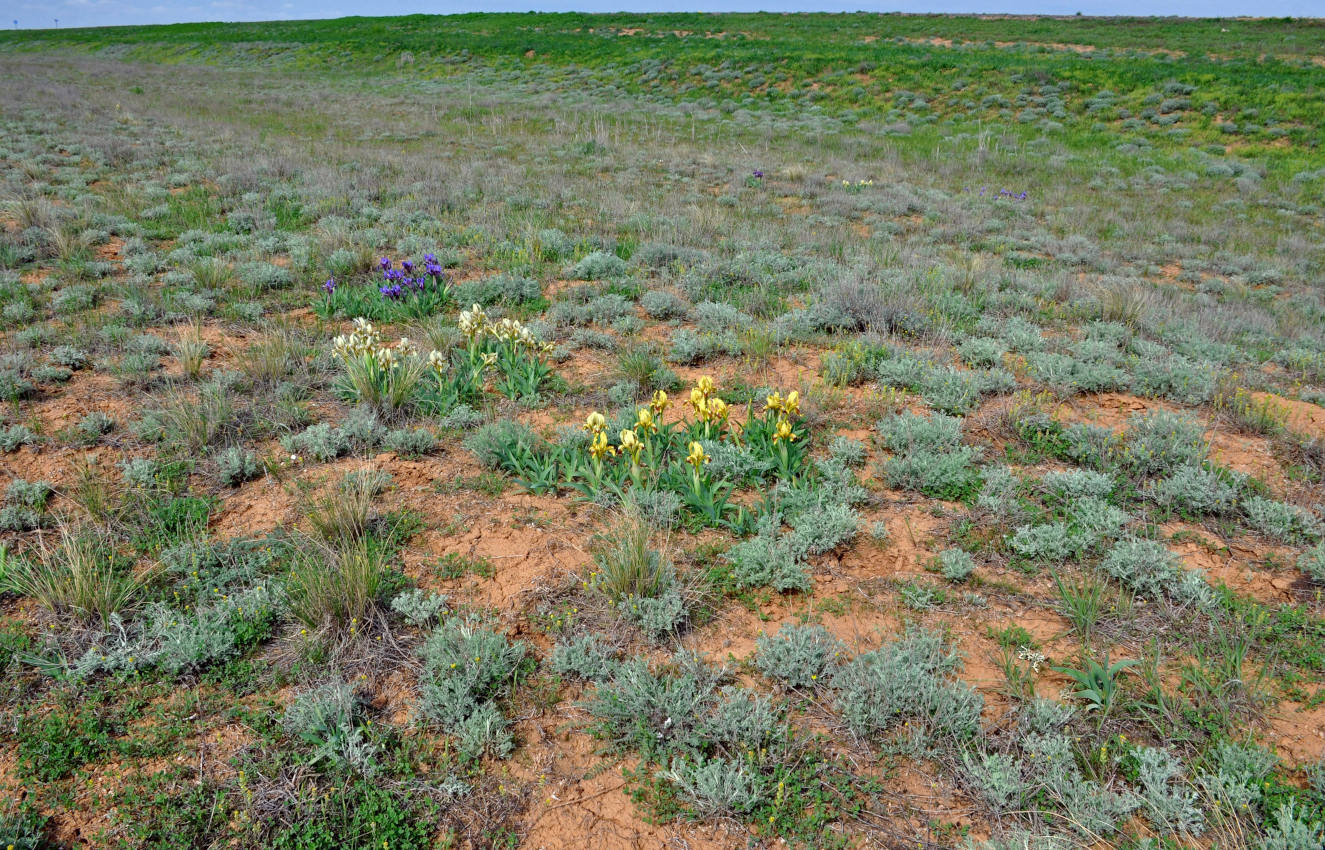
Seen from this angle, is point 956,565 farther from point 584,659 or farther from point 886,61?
point 886,61

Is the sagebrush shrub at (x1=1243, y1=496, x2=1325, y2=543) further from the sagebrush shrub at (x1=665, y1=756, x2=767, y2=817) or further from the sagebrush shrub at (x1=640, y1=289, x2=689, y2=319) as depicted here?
the sagebrush shrub at (x1=640, y1=289, x2=689, y2=319)

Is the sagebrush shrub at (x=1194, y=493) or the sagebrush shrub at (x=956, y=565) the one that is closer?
the sagebrush shrub at (x=956, y=565)

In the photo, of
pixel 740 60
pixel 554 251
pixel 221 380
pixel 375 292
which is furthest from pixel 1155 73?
pixel 221 380

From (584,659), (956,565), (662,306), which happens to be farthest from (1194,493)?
(662,306)

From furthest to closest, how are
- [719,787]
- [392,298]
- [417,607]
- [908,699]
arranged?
1. [392,298]
2. [417,607]
3. [908,699]
4. [719,787]

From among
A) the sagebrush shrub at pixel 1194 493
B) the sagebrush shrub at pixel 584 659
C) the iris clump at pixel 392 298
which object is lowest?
the sagebrush shrub at pixel 584 659

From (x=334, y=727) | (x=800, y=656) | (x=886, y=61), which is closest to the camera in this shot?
(x=334, y=727)

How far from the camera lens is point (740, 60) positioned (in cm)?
3014

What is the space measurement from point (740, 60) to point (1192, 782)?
1285 inches

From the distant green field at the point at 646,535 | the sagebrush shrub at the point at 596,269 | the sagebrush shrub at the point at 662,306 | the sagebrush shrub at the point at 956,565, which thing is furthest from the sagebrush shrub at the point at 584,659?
the sagebrush shrub at the point at 596,269

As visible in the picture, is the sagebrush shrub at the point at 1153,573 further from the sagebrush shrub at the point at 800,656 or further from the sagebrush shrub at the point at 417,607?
the sagebrush shrub at the point at 417,607

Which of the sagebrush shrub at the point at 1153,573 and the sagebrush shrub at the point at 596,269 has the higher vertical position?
the sagebrush shrub at the point at 596,269

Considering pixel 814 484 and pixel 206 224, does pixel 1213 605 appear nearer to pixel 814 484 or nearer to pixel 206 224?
pixel 814 484

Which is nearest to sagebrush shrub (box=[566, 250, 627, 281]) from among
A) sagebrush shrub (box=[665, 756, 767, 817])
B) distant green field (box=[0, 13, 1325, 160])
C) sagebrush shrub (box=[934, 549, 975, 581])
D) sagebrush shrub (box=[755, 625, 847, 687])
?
sagebrush shrub (box=[934, 549, 975, 581])
